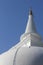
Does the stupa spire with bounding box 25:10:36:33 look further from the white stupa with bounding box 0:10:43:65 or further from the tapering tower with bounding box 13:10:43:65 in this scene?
the white stupa with bounding box 0:10:43:65

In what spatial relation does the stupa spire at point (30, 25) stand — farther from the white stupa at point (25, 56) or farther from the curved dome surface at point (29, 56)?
the curved dome surface at point (29, 56)

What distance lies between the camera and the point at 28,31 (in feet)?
106

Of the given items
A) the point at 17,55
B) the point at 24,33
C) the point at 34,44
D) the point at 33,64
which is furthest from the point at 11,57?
the point at 24,33

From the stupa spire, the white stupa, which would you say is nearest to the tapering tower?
the white stupa

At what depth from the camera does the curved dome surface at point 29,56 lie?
24.0 m

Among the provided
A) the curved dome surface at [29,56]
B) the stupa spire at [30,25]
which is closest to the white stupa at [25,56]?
the curved dome surface at [29,56]

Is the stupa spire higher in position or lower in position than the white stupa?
higher

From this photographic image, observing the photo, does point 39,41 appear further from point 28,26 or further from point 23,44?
point 28,26

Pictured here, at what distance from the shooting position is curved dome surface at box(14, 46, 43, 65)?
24.0 metres

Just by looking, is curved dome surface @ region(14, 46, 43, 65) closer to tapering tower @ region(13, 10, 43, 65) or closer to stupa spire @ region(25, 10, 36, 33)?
tapering tower @ region(13, 10, 43, 65)

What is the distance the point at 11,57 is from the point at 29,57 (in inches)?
70.4

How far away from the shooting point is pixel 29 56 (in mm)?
24438

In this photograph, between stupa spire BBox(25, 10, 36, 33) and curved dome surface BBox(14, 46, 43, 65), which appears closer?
curved dome surface BBox(14, 46, 43, 65)

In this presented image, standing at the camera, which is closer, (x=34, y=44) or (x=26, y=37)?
(x=34, y=44)
